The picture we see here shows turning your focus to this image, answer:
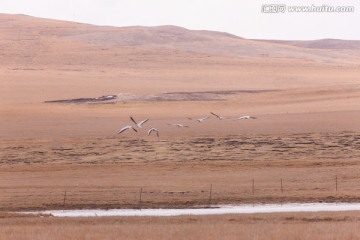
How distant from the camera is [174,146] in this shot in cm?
4269

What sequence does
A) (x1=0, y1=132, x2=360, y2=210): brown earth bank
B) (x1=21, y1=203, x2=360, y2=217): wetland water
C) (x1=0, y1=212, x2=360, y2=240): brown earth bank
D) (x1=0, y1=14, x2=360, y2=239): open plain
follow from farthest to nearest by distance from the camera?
1. (x1=0, y1=132, x2=360, y2=210): brown earth bank
2. (x1=21, y1=203, x2=360, y2=217): wetland water
3. (x1=0, y1=14, x2=360, y2=239): open plain
4. (x1=0, y1=212, x2=360, y2=240): brown earth bank

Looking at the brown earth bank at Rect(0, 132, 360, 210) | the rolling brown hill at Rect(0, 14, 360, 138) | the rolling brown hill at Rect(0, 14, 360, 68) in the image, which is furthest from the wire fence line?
the rolling brown hill at Rect(0, 14, 360, 68)

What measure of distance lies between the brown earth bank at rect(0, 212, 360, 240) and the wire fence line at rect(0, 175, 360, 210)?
292cm

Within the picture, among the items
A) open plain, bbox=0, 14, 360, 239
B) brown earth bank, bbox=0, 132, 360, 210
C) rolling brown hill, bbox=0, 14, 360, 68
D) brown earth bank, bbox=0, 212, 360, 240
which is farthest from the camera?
rolling brown hill, bbox=0, 14, 360, 68

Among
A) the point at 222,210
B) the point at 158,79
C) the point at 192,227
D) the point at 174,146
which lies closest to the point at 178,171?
the point at 174,146

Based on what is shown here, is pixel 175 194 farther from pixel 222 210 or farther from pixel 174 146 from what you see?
pixel 174 146

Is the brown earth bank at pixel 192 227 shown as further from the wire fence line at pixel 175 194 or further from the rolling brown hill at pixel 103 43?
the rolling brown hill at pixel 103 43

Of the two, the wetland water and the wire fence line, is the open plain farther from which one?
the wetland water

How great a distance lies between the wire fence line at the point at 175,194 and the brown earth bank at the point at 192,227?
2921mm

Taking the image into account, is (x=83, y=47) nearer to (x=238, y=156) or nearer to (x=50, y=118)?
(x=50, y=118)

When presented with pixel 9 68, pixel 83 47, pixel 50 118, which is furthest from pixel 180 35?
pixel 50 118

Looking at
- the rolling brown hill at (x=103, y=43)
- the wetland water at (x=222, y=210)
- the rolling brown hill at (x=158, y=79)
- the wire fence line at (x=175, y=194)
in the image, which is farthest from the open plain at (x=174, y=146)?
the rolling brown hill at (x=103, y=43)

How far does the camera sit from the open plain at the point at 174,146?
929 inches

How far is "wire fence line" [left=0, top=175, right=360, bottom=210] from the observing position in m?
27.8
